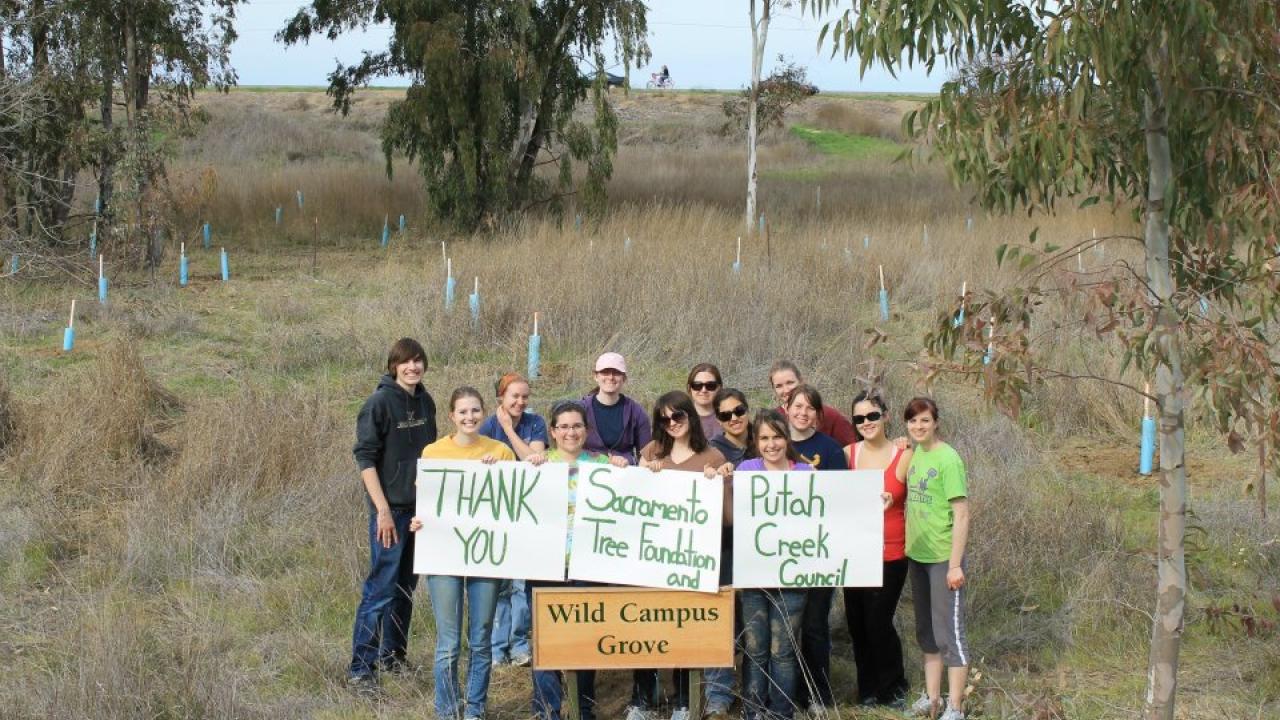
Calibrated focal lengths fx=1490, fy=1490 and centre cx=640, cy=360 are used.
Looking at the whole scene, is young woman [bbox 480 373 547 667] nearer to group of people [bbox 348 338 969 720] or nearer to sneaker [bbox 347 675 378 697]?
group of people [bbox 348 338 969 720]

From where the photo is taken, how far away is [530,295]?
15.6 m

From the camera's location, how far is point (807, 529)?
253 inches

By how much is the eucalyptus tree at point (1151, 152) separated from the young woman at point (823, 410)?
1768 millimetres

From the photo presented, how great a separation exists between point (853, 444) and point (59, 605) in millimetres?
4258

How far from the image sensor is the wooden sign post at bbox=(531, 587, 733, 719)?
6.31m

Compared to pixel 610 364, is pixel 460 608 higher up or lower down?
lower down

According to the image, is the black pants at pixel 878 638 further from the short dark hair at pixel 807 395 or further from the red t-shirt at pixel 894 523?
the short dark hair at pixel 807 395

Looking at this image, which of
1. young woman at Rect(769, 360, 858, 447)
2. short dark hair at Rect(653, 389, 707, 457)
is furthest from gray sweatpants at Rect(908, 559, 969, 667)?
short dark hair at Rect(653, 389, 707, 457)

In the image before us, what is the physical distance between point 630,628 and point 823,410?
152cm

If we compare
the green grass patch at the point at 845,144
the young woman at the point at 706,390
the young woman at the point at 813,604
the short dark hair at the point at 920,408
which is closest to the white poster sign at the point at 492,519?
the young woman at the point at 706,390

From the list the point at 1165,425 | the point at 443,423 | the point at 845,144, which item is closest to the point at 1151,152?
the point at 1165,425

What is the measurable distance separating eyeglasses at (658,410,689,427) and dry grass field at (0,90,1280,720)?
105cm

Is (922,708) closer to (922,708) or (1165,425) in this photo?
(922,708)

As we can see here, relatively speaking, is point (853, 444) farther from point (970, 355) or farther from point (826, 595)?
point (970, 355)
